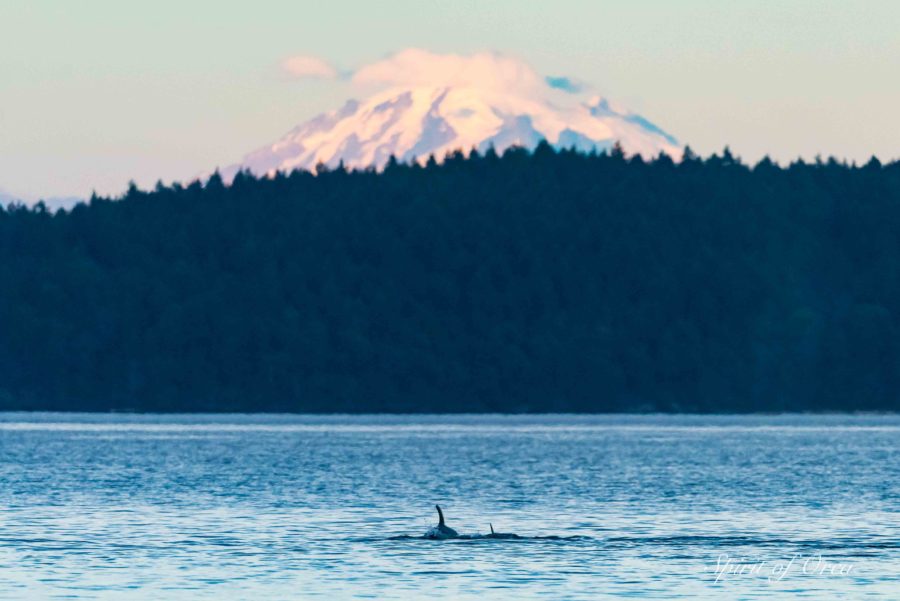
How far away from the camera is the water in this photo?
53.0m

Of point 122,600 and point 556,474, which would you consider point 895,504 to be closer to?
point 556,474

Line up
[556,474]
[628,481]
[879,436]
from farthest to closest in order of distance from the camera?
[879,436] < [556,474] < [628,481]

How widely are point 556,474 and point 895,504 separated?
28717 mm

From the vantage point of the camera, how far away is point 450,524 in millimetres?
71375

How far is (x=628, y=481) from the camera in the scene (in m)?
100

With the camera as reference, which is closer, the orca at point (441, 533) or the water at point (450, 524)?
the water at point (450, 524)

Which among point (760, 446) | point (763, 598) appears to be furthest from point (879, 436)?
point (763, 598)

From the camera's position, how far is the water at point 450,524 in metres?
53.0
